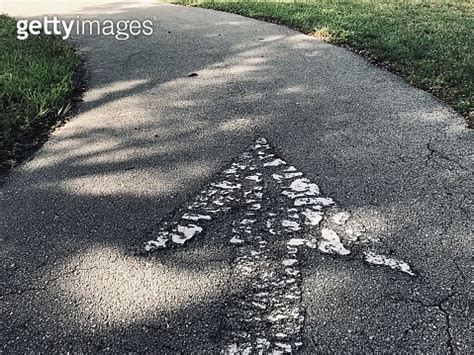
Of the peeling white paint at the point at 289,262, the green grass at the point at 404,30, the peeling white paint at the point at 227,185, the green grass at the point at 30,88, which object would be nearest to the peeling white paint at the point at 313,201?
the peeling white paint at the point at 227,185

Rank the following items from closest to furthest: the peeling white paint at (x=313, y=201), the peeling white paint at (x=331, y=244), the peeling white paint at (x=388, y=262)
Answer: the peeling white paint at (x=388, y=262), the peeling white paint at (x=331, y=244), the peeling white paint at (x=313, y=201)

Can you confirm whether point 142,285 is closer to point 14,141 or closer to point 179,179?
point 179,179

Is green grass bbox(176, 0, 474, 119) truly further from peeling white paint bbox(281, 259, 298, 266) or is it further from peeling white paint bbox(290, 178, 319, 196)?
peeling white paint bbox(281, 259, 298, 266)

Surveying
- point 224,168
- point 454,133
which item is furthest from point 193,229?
point 454,133

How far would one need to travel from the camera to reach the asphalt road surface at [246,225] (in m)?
2.16

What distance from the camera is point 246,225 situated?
9.36 feet

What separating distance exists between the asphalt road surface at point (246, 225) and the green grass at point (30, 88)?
26cm

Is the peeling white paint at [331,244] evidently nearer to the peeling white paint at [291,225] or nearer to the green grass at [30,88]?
the peeling white paint at [291,225]

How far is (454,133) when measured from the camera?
3.89 m

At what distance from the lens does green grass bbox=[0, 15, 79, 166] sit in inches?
164

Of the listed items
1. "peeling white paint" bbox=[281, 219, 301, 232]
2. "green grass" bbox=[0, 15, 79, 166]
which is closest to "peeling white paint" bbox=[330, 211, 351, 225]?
"peeling white paint" bbox=[281, 219, 301, 232]

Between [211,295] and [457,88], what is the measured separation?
3697mm

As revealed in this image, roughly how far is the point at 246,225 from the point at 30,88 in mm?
3278

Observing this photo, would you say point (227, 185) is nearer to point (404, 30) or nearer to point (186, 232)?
point (186, 232)
